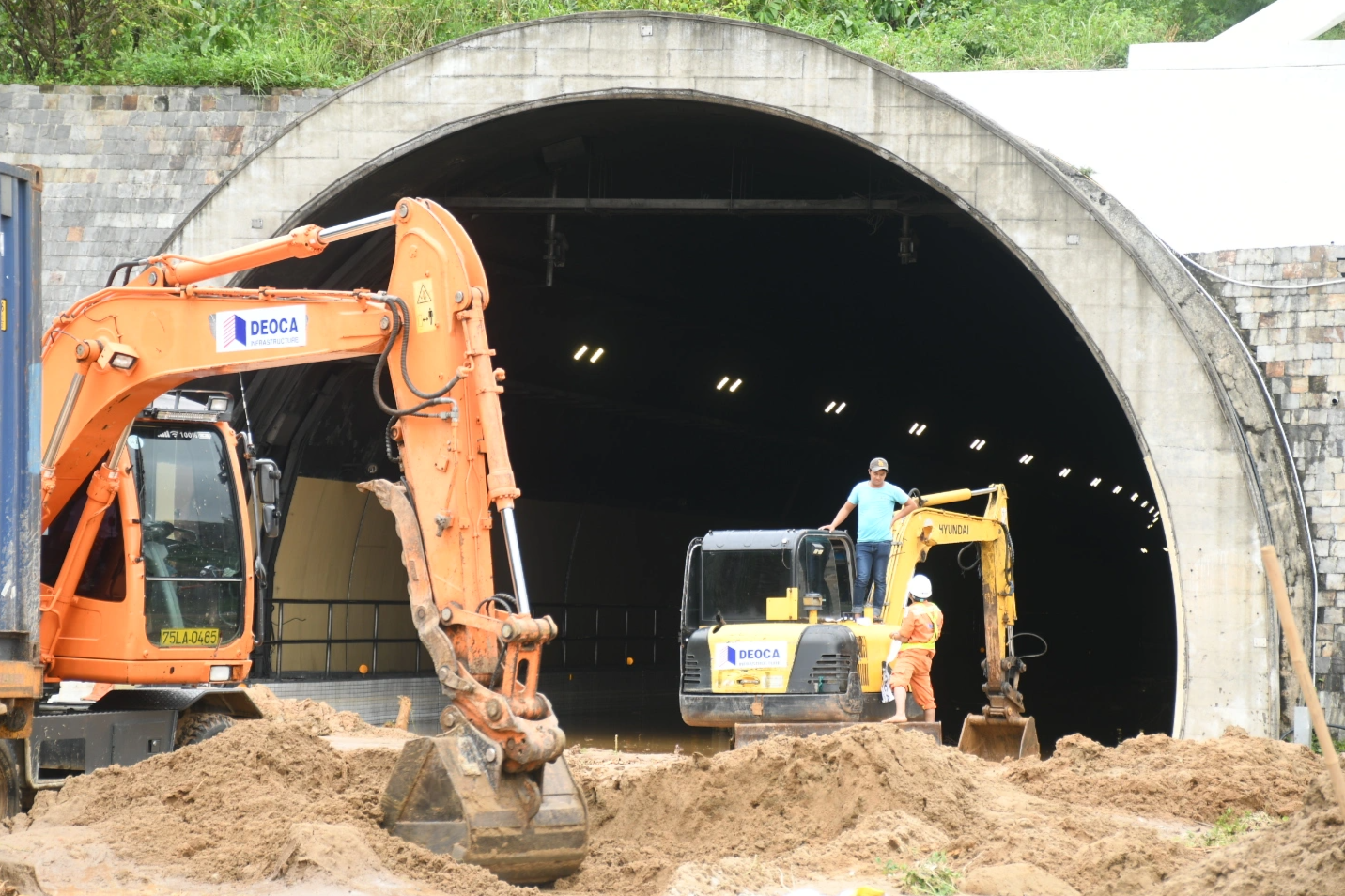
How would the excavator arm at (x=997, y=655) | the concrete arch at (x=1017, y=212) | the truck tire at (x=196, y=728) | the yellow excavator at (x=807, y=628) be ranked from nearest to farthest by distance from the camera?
the truck tire at (x=196, y=728) → the yellow excavator at (x=807, y=628) → the concrete arch at (x=1017, y=212) → the excavator arm at (x=997, y=655)

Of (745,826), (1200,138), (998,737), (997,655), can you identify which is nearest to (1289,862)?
(745,826)

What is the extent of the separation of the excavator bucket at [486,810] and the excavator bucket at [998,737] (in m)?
8.62

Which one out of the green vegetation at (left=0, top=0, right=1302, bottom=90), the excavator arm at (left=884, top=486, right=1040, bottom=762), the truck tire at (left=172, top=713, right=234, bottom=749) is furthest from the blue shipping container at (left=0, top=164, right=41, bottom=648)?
the green vegetation at (left=0, top=0, right=1302, bottom=90)

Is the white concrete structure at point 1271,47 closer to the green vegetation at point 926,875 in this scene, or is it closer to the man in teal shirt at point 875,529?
the man in teal shirt at point 875,529

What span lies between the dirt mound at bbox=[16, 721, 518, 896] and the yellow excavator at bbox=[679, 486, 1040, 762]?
4310mm

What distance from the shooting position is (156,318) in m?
9.01

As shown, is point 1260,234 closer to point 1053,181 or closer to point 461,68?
point 1053,181

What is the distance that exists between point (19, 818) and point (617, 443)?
60.8 feet

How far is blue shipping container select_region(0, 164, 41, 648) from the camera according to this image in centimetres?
729

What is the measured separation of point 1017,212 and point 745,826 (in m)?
7.33

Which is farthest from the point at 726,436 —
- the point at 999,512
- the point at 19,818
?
the point at 19,818

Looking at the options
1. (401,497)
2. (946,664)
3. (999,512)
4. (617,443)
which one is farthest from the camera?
(946,664)

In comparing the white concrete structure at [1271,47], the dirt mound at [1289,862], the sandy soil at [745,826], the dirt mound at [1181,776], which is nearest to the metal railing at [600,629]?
the white concrete structure at [1271,47]

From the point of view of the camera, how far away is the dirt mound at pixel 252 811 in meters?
7.39
